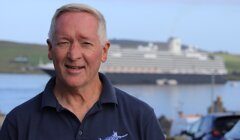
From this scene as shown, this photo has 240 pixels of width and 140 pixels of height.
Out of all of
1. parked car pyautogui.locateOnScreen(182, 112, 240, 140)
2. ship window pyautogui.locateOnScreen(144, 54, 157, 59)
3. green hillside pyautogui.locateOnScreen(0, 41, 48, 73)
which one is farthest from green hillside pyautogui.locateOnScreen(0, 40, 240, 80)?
parked car pyautogui.locateOnScreen(182, 112, 240, 140)

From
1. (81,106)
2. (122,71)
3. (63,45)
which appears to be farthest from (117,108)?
(122,71)

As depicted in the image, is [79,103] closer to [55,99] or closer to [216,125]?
[55,99]

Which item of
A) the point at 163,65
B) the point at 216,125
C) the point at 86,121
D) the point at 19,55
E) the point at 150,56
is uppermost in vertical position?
the point at 86,121

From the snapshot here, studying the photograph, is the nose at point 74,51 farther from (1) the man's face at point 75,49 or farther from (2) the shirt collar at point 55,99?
(2) the shirt collar at point 55,99

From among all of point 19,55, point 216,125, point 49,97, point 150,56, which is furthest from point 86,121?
point 19,55

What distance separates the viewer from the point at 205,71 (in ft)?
384

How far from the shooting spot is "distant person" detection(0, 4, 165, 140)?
2.93 meters

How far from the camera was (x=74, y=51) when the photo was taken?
291cm

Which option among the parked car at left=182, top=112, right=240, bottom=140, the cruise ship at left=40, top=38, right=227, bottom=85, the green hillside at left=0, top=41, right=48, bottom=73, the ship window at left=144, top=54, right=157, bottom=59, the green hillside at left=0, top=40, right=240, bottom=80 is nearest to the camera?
the parked car at left=182, top=112, right=240, bottom=140

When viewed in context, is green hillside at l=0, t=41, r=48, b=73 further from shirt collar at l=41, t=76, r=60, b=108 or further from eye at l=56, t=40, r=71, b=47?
eye at l=56, t=40, r=71, b=47

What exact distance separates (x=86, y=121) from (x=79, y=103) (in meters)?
0.09

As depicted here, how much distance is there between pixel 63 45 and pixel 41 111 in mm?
304

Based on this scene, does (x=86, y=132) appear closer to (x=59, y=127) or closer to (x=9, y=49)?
(x=59, y=127)

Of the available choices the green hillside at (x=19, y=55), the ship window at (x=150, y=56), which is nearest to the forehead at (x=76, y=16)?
the green hillside at (x=19, y=55)
